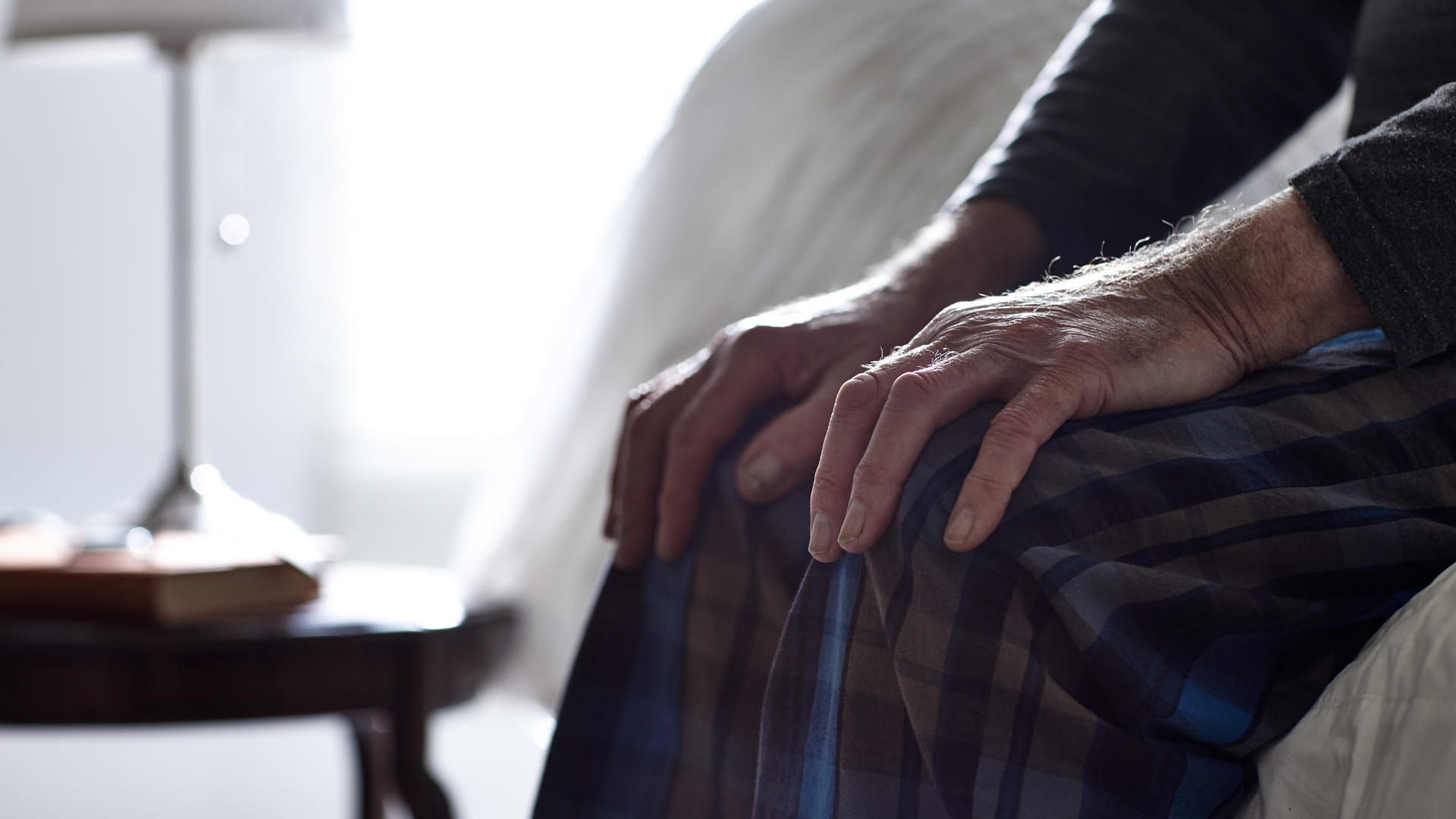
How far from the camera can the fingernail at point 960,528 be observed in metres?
0.32

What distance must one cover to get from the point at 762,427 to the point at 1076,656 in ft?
0.68

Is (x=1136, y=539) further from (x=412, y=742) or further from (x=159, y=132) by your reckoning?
(x=159, y=132)

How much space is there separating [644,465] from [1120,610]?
0.82 feet

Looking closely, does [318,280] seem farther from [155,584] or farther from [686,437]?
[686,437]

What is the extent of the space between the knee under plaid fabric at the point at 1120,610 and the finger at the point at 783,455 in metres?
0.10

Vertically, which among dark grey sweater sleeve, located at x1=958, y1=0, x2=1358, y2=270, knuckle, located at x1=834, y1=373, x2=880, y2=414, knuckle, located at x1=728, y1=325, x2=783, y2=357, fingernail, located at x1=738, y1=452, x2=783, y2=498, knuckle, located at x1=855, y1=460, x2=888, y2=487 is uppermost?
dark grey sweater sleeve, located at x1=958, y1=0, x2=1358, y2=270

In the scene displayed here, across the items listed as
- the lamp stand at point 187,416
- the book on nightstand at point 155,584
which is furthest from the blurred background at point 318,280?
the book on nightstand at point 155,584

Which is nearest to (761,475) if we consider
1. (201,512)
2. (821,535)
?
(821,535)

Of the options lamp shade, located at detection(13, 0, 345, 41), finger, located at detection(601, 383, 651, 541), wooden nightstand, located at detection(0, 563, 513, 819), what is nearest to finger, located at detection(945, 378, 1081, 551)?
finger, located at detection(601, 383, 651, 541)

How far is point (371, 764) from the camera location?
1.05m

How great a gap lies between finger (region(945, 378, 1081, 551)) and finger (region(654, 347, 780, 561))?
0.56ft

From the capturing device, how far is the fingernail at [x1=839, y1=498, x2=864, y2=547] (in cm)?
34

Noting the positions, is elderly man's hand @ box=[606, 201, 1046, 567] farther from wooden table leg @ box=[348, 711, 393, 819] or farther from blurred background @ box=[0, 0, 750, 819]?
blurred background @ box=[0, 0, 750, 819]

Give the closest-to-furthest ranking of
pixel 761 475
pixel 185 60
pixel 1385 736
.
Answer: pixel 1385 736 < pixel 761 475 < pixel 185 60
